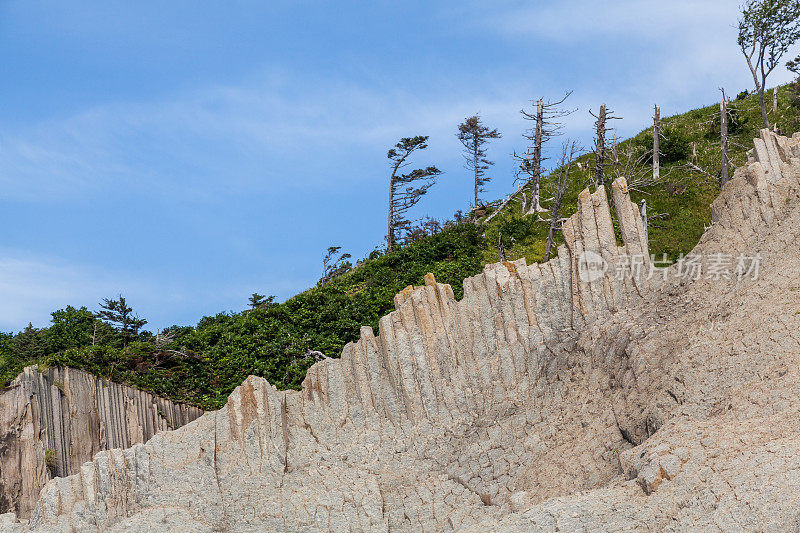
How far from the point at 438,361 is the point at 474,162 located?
3923cm

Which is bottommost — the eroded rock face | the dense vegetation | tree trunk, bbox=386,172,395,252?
the eroded rock face

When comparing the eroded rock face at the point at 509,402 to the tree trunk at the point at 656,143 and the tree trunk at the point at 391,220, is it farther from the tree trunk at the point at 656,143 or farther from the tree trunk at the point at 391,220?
the tree trunk at the point at 391,220

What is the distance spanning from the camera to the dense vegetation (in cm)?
3122

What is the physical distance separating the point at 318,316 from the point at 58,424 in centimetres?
1347

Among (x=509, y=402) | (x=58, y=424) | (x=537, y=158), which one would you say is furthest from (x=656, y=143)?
(x=58, y=424)

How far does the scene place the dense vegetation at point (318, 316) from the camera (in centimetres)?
3122

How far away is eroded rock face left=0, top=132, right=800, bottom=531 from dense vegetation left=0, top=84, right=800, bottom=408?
26.6ft

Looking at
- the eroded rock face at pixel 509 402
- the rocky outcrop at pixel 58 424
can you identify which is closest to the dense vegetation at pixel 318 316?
the rocky outcrop at pixel 58 424

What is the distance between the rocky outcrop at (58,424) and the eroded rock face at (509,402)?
3643mm

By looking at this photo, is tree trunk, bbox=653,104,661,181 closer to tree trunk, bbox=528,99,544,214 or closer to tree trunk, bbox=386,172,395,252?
tree trunk, bbox=528,99,544,214

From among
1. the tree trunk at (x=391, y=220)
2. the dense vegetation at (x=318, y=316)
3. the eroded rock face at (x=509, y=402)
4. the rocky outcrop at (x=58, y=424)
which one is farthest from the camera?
the tree trunk at (x=391, y=220)

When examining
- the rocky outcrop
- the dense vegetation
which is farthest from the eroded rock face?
the dense vegetation

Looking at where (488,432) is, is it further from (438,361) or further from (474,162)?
(474,162)

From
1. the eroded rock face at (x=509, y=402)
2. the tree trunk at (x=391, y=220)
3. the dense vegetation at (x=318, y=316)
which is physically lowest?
the eroded rock face at (x=509, y=402)
